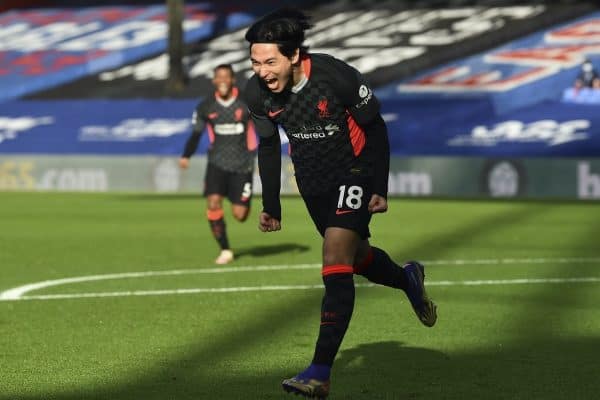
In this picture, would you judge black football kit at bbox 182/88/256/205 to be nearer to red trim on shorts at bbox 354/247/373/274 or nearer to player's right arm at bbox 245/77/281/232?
red trim on shorts at bbox 354/247/373/274

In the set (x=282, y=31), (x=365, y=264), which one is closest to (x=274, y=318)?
(x=365, y=264)

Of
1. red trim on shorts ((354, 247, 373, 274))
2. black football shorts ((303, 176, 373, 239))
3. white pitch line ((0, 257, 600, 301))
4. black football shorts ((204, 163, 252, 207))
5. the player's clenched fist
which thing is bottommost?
white pitch line ((0, 257, 600, 301))

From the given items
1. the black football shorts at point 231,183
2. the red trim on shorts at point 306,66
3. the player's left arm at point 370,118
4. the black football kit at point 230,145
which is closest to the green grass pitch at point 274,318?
the black football shorts at point 231,183

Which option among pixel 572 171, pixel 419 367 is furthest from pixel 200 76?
pixel 419 367

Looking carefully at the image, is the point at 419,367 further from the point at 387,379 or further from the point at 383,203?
the point at 383,203

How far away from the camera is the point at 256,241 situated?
53.5ft

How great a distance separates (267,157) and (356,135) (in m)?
0.49

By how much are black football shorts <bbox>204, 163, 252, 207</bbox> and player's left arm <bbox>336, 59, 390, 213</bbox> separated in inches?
282

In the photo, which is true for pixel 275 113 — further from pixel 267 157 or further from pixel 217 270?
pixel 217 270

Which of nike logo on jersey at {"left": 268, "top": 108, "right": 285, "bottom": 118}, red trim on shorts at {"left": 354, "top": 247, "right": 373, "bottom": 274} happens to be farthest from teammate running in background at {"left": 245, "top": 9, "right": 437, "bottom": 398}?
red trim on shorts at {"left": 354, "top": 247, "right": 373, "bottom": 274}

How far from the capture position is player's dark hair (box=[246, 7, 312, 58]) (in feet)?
19.7

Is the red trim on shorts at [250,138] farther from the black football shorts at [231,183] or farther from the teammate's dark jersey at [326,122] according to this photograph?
the teammate's dark jersey at [326,122]

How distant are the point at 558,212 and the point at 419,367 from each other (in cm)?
1502

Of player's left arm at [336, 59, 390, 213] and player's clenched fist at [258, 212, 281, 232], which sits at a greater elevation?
player's left arm at [336, 59, 390, 213]
